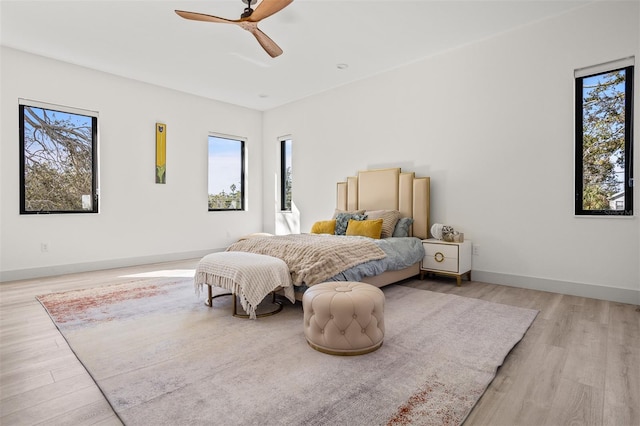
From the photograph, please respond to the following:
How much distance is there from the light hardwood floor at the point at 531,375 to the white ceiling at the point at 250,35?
3.03 m

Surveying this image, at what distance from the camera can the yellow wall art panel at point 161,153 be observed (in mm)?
5703

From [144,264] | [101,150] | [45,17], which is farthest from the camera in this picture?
[144,264]

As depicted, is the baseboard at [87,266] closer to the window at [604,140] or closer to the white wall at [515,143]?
the white wall at [515,143]

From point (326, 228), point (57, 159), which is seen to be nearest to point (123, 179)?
point (57, 159)

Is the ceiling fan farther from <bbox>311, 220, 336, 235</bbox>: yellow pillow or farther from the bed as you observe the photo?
<bbox>311, 220, 336, 235</bbox>: yellow pillow

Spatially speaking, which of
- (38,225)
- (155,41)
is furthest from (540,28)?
(38,225)

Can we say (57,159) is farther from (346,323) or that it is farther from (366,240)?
(346,323)

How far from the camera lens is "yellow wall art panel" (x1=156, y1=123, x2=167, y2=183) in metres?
5.70

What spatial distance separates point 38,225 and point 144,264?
1.48 m

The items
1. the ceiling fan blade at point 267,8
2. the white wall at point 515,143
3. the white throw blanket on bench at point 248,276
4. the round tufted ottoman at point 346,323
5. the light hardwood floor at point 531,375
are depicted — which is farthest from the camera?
the white wall at point 515,143

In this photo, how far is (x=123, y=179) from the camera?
5.34m

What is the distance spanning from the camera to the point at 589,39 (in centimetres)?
348

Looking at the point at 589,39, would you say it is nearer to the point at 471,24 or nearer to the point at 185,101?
the point at 471,24

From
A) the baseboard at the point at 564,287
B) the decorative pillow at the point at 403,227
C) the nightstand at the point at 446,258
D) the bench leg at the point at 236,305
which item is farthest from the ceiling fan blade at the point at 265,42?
the baseboard at the point at 564,287
